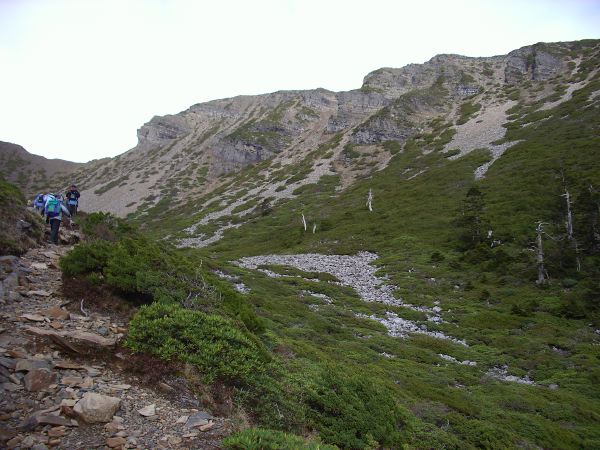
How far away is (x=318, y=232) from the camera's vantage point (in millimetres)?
63344

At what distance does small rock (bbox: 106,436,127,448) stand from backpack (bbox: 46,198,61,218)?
1262 cm

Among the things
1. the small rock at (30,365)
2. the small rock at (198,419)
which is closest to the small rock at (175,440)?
the small rock at (198,419)

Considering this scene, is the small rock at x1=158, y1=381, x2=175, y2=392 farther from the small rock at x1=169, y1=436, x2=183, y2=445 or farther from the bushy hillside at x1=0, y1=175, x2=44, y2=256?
the bushy hillside at x1=0, y1=175, x2=44, y2=256

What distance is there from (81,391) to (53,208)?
1145 centimetres

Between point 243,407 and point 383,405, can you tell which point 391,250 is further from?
point 243,407

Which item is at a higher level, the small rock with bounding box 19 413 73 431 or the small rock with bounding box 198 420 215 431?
the small rock with bounding box 19 413 73 431

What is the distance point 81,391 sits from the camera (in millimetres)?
7285

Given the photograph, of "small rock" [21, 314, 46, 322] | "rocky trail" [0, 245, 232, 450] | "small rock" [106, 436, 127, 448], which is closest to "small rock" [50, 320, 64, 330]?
"rocky trail" [0, 245, 232, 450]

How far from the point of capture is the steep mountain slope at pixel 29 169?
6432 inches

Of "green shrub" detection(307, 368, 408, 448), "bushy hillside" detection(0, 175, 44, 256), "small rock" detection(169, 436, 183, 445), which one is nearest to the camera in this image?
"small rock" detection(169, 436, 183, 445)

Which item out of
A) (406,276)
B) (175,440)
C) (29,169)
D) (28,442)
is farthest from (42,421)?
(29,169)

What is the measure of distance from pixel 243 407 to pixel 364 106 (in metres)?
159

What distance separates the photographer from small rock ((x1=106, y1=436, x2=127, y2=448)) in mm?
6277

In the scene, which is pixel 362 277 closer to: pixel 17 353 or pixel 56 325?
pixel 56 325
